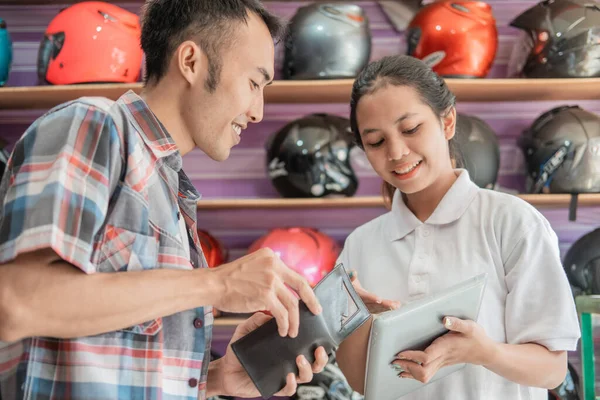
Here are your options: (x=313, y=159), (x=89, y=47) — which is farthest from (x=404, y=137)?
(x=89, y=47)

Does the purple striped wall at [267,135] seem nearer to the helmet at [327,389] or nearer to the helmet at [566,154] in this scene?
the helmet at [566,154]

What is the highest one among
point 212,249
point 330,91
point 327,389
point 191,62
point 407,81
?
point 191,62

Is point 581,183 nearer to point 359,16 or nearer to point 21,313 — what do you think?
point 359,16

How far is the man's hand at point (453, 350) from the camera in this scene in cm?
142

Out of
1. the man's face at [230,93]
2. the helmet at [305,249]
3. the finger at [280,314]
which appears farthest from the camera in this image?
the helmet at [305,249]

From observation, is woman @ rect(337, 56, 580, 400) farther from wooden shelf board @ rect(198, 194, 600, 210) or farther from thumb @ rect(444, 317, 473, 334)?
wooden shelf board @ rect(198, 194, 600, 210)

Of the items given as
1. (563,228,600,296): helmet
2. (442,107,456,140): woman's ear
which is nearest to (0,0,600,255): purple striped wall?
(563,228,600,296): helmet

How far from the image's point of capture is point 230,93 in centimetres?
136

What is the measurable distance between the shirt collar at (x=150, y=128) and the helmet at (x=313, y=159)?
179 cm

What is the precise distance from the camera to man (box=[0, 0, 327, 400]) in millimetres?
1012

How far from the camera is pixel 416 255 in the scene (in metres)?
1.69

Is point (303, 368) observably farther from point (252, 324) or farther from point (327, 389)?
point (327, 389)

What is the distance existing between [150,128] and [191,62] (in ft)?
0.56

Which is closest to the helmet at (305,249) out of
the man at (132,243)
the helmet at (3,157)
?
the helmet at (3,157)
